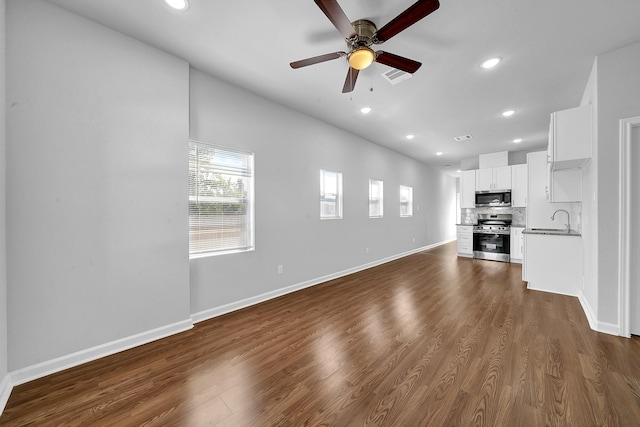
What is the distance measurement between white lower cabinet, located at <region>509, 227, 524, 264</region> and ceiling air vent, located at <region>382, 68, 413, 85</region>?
5.28 m

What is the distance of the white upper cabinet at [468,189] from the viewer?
→ 23.0ft

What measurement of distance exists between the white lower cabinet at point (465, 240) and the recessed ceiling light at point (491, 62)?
16.7 ft

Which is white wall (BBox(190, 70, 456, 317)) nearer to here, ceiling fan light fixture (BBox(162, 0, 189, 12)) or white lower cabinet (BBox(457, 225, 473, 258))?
ceiling fan light fixture (BBox(162, 0, 189, 12))

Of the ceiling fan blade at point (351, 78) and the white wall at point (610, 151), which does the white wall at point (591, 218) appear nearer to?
the white wall at point (610, 151)

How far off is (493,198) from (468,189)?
0.66 metres

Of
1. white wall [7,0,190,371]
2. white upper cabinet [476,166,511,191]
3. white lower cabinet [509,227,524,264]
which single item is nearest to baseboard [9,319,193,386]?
white wall [7,0,190,371]

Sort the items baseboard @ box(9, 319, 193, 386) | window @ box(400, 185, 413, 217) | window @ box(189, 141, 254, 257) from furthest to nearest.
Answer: window @ box(400, 185, 413, 217) → window @ box(189, 141, 254, 257) → baseboard @ box(9, 319, 193, 386)

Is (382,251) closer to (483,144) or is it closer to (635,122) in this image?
(483,144)

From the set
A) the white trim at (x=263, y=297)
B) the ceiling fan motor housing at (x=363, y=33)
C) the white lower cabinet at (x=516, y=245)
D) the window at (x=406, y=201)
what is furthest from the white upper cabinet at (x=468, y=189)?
the ceiling fan motor housing at (x=363, y=33)

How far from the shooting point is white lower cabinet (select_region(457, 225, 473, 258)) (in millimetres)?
7043

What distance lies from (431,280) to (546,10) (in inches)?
157

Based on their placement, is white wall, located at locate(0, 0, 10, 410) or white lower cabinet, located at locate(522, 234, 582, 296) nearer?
white wall, located at locate(0, 0, 10, 410)

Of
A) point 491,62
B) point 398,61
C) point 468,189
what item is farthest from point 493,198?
point 398,61

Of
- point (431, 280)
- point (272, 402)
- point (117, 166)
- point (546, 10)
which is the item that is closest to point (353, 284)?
point (431, 280)
